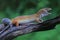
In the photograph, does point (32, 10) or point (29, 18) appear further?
point (32, 10)

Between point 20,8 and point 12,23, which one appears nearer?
point 12,23

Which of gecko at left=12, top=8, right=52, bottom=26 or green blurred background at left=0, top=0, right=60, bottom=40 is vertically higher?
green blurred background at left=0, top=0, right=60, bottom=40

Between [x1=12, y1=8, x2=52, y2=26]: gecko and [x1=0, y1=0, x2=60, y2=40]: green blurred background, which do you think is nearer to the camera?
[x1=12, y1=8, x2=52, y2=26]: gecko

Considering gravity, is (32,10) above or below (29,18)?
above

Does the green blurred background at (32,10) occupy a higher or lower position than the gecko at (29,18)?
higher

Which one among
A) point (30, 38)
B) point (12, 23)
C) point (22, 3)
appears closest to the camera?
point (12, 23)

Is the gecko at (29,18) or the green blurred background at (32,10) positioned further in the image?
the green blurred background at (32,10)

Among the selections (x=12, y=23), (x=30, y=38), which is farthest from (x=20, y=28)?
(x=30, y=38)

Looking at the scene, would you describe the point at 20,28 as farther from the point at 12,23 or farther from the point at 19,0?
the point at 19,0
